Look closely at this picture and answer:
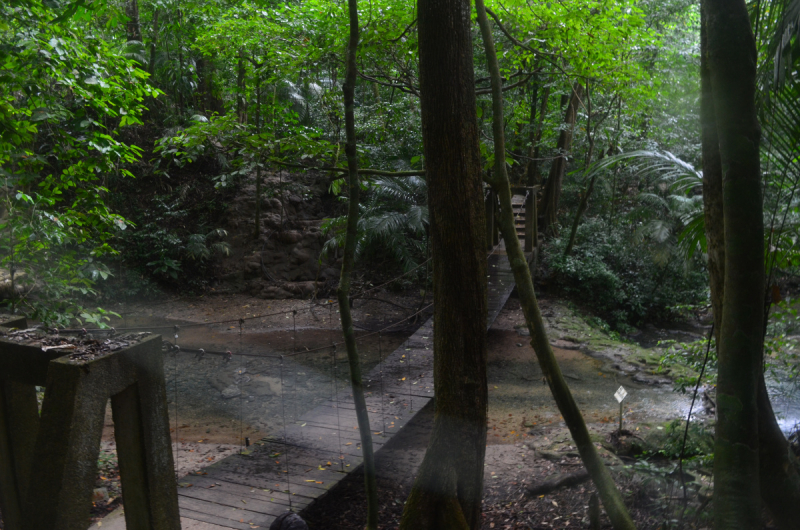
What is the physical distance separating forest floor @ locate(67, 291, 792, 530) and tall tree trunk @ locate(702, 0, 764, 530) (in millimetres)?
1089

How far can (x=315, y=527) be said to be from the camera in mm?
3160

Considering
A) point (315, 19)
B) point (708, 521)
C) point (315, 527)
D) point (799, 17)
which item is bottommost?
point (315, 527)

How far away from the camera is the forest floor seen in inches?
118

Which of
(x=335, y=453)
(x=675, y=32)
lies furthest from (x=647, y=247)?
(x=335, y=453)

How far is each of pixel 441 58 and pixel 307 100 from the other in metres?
7.96

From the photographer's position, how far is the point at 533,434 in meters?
4.80

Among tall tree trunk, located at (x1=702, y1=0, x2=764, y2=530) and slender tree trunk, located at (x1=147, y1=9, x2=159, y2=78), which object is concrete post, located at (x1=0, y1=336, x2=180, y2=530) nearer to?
tall tree trunk, located at (x1=702, y1=0, x2=764, y2=530)

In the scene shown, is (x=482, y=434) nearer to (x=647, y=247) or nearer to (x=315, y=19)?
(x=315, y=19)

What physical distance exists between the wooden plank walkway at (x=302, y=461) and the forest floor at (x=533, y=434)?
0.19 m

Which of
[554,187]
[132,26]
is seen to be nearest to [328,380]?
[554,187]

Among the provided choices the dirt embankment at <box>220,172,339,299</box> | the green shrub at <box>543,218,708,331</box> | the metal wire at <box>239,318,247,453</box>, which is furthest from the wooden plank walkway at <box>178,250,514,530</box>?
the green shrub at <box>543,218,708,331</box>

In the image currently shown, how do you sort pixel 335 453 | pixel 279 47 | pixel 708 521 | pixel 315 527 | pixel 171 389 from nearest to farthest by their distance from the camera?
1. pixel 708 521
2. pixel 315 527
3. pixel 335 453
4. pixel 279 47
5. pixel 171 389

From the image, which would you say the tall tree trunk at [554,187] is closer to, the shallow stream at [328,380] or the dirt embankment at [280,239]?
the shallow stream at [328,380]

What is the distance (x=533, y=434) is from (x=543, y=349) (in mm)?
2328
